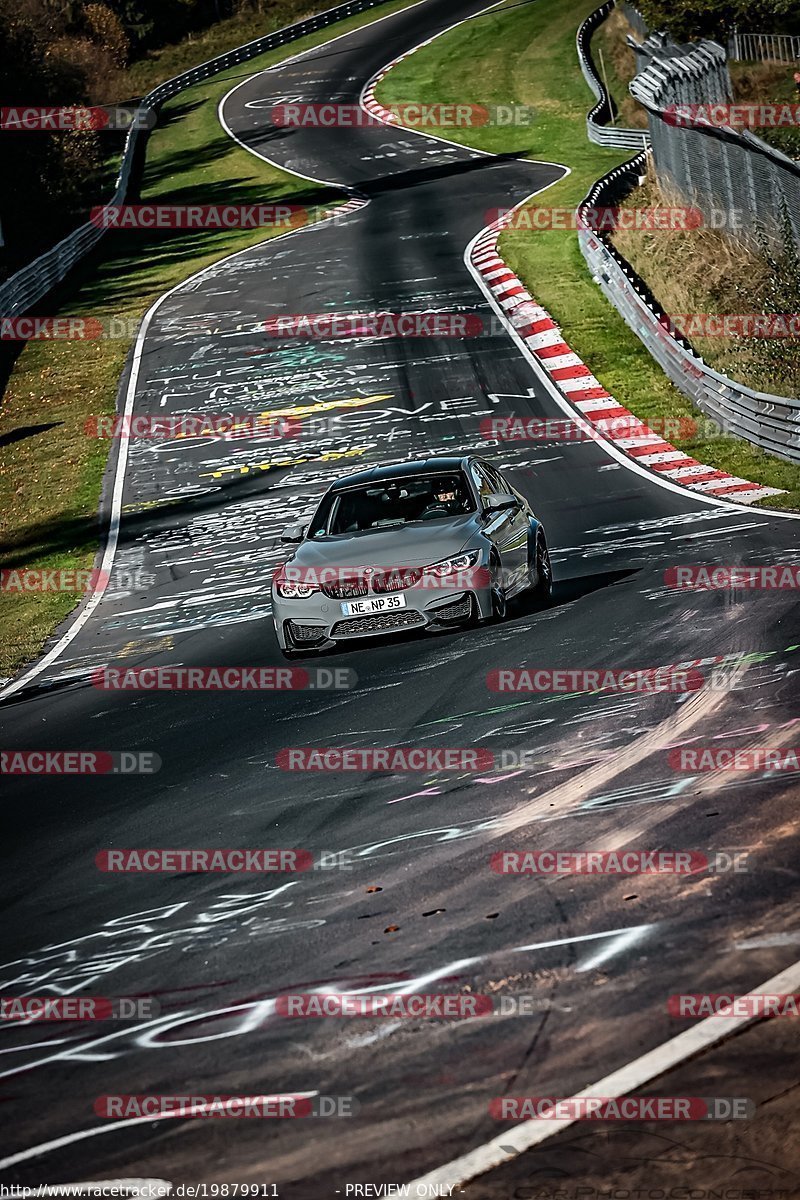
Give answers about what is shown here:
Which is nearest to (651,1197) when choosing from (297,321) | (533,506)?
(533,506)

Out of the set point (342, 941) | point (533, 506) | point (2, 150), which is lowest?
point (533, 506)

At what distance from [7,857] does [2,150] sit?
4672 cm

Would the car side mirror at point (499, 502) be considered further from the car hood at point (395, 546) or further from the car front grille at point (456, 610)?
the car front grille at point (456, 610)

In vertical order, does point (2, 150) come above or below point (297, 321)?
above

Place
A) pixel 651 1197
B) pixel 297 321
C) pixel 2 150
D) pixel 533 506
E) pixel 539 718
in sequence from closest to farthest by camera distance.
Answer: pixel 651 1197, pixel 539 718, pixel 533 506, pixel 297 321, pixel 2 150

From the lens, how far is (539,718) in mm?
9875

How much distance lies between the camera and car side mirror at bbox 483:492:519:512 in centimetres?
1318

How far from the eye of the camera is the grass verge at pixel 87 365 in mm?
22672

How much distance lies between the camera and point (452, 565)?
1231 cm

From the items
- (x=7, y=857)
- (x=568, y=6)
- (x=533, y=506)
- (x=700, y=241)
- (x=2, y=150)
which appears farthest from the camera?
(x=568, y=6)

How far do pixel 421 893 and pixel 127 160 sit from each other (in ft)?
175

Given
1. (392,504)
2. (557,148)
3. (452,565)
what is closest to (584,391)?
(392,504)

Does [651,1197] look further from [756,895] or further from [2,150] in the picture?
[2,150]

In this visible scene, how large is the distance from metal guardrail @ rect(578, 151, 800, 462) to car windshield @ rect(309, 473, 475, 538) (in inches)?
256
